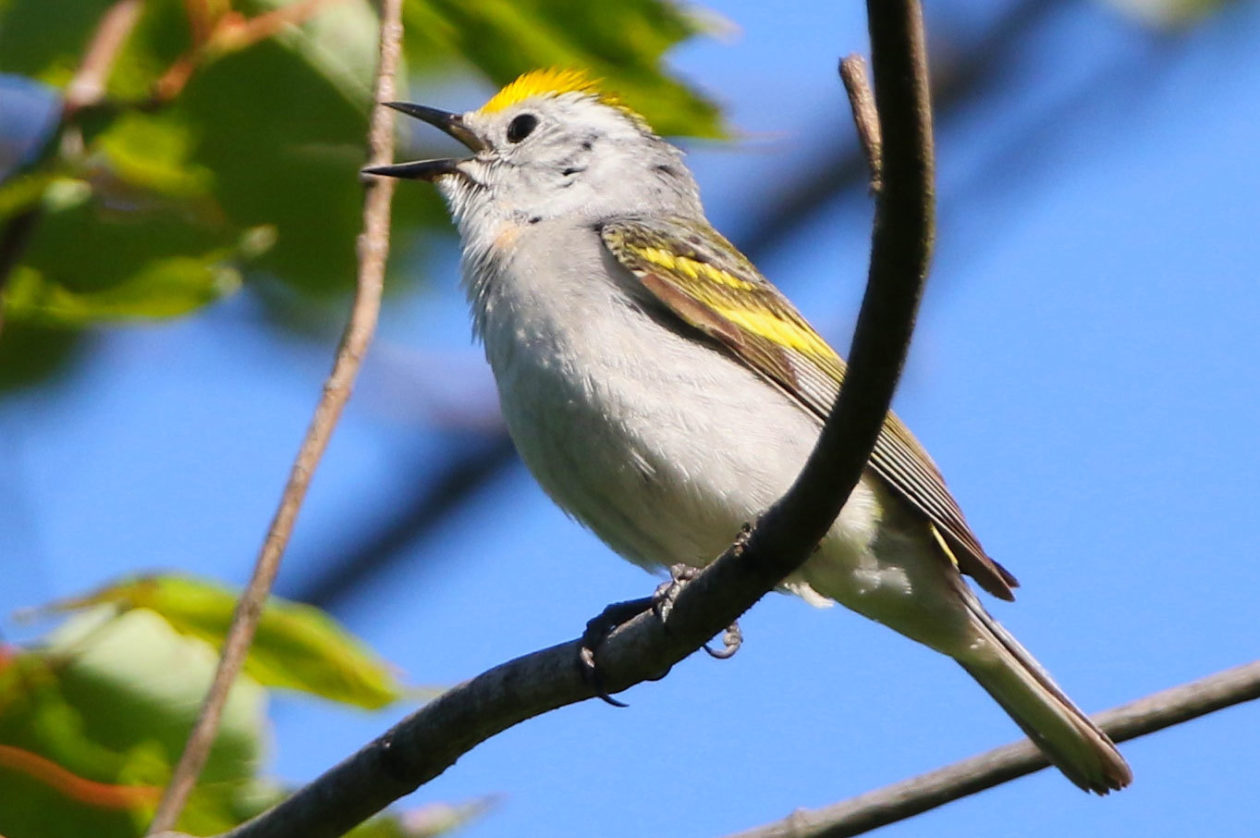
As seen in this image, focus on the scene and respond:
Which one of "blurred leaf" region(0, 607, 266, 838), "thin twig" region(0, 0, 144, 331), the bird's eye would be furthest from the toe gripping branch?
the bird's eye

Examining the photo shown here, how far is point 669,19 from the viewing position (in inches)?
142

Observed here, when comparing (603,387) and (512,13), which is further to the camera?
(603,387)

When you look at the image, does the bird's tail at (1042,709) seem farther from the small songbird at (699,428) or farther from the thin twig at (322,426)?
the thin twig at (322,426)

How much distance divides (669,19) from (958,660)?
1.99 m

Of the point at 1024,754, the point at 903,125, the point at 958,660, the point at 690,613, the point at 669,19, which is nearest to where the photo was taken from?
the point at 903,125

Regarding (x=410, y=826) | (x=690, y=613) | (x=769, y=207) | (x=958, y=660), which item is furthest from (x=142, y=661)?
(x=769, y=207)

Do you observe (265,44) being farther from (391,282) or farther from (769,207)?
(769,207)

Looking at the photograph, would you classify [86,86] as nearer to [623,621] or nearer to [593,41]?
[593,41]

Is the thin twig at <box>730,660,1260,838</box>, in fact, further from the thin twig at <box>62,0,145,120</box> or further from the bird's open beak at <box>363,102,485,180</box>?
the bird's open beak at <box>363,102,485,180</box>

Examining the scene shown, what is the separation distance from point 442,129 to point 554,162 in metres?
0.42

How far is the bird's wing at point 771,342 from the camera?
4.26 meters

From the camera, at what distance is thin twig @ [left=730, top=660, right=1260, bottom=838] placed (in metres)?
2.98

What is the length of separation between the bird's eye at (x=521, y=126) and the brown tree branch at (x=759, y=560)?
2.61 meters

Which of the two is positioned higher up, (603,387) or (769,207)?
(769,207)
